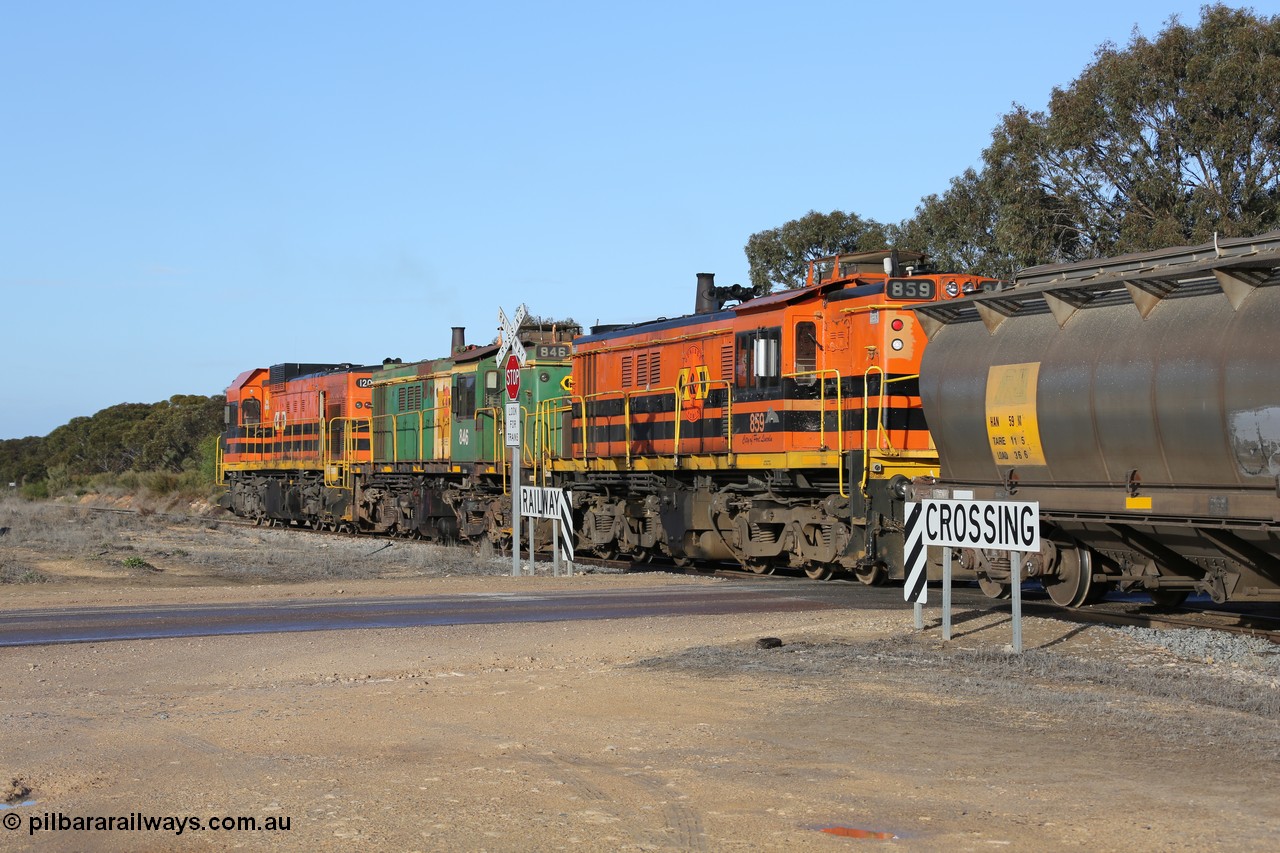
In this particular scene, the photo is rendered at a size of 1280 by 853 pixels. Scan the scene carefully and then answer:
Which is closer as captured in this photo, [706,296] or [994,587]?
[994,587]

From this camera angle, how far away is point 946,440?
57.2 feet

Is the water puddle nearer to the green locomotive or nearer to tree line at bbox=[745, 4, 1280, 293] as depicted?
the green locomotive

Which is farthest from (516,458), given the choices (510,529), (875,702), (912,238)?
(912,238)

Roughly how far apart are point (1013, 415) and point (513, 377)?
9.75m

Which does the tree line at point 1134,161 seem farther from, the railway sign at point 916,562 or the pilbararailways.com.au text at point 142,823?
the pilbararailways.com.au text at point 142,823

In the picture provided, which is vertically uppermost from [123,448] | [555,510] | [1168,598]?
[123,448]

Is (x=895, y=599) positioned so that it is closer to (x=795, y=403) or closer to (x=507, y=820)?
(x=795, y=403)

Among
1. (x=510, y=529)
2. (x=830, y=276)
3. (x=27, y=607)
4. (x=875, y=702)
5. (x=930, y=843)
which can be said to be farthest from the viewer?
(x=510, y=529)

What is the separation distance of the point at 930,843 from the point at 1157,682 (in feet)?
18.3

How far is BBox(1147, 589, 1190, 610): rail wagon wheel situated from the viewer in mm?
16797

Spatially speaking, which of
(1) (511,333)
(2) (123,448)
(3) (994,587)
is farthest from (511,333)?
(2) (123,448)

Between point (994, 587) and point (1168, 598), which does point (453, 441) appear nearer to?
point (994, 587)

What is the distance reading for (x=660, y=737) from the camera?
9586mm

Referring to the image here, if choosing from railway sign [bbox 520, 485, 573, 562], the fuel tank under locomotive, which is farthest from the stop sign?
the fuel tank under locomotive
